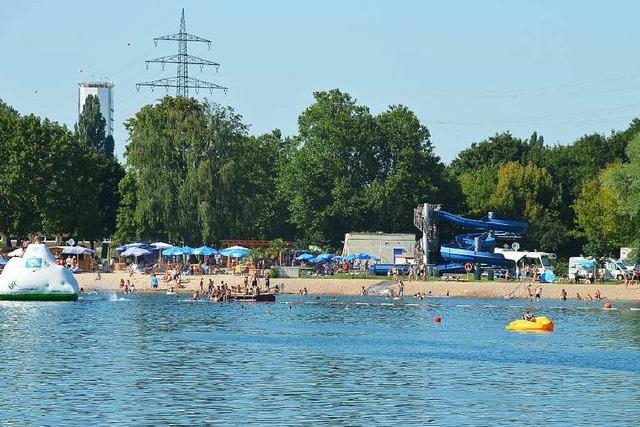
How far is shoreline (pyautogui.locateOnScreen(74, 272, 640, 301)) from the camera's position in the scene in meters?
120

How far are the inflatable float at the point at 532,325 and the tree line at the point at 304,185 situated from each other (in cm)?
3937

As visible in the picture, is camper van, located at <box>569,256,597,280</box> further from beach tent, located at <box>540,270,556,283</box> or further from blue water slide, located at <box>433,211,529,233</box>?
blue water slide, located at <box>433,211,529,233</box>

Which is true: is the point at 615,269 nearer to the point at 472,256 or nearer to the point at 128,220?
the point at 472,256

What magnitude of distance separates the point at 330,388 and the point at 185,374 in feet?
25.0

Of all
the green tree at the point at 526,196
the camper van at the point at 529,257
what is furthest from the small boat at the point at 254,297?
the green tree at the point at 526,196

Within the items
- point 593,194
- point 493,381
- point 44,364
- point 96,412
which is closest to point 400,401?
point 493,381

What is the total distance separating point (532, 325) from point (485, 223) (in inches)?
2237

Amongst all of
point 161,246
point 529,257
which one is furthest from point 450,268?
point 161,246

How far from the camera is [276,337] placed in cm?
8112

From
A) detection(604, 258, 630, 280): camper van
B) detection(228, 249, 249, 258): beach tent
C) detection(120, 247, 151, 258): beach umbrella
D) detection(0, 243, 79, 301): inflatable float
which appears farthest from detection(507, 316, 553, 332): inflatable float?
detection(120, 247, 151, 258): beach umbrella

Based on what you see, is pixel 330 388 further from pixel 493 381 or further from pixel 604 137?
pixel 604 137

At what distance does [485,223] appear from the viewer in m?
145

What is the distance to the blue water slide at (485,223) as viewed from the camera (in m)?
143

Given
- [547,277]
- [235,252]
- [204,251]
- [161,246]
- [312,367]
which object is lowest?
[312,367]
